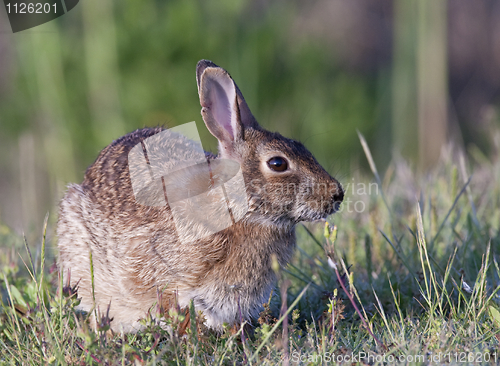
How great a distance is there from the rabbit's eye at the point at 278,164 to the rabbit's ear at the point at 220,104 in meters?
0.29

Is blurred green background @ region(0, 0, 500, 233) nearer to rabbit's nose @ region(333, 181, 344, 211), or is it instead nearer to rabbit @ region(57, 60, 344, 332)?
rabbit @ region(57, 60, 344, 332)

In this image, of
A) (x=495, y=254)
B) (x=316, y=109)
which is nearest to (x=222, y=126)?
(x=495, y=254)

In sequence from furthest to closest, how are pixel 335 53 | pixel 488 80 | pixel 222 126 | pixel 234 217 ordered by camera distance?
pixel 488 80 < pixel 335 53 < pixel 222 126 < pixel 234 217

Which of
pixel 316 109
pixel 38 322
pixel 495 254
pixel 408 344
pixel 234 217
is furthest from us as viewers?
pixel 316 109

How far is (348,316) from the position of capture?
126 inches

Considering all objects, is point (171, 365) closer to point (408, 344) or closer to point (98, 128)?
point (408, 344)

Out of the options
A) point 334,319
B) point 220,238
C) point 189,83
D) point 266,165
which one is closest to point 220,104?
point 266,165

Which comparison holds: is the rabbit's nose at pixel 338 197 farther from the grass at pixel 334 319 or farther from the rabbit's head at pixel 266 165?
the grass at pixel 334 319

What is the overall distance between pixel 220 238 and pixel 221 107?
0.87 meters

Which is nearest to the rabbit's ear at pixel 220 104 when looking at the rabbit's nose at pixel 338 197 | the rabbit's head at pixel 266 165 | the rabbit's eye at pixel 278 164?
→ the rabbit's head at pixel 266 165

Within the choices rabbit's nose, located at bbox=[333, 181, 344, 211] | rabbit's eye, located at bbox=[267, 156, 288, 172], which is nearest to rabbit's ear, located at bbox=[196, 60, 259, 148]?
rabbit's eye, located at bbox=[267, 156, 288, 172]

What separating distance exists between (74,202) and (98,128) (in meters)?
8.63

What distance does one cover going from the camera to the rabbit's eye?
3.26m

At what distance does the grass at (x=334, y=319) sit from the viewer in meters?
2.45
